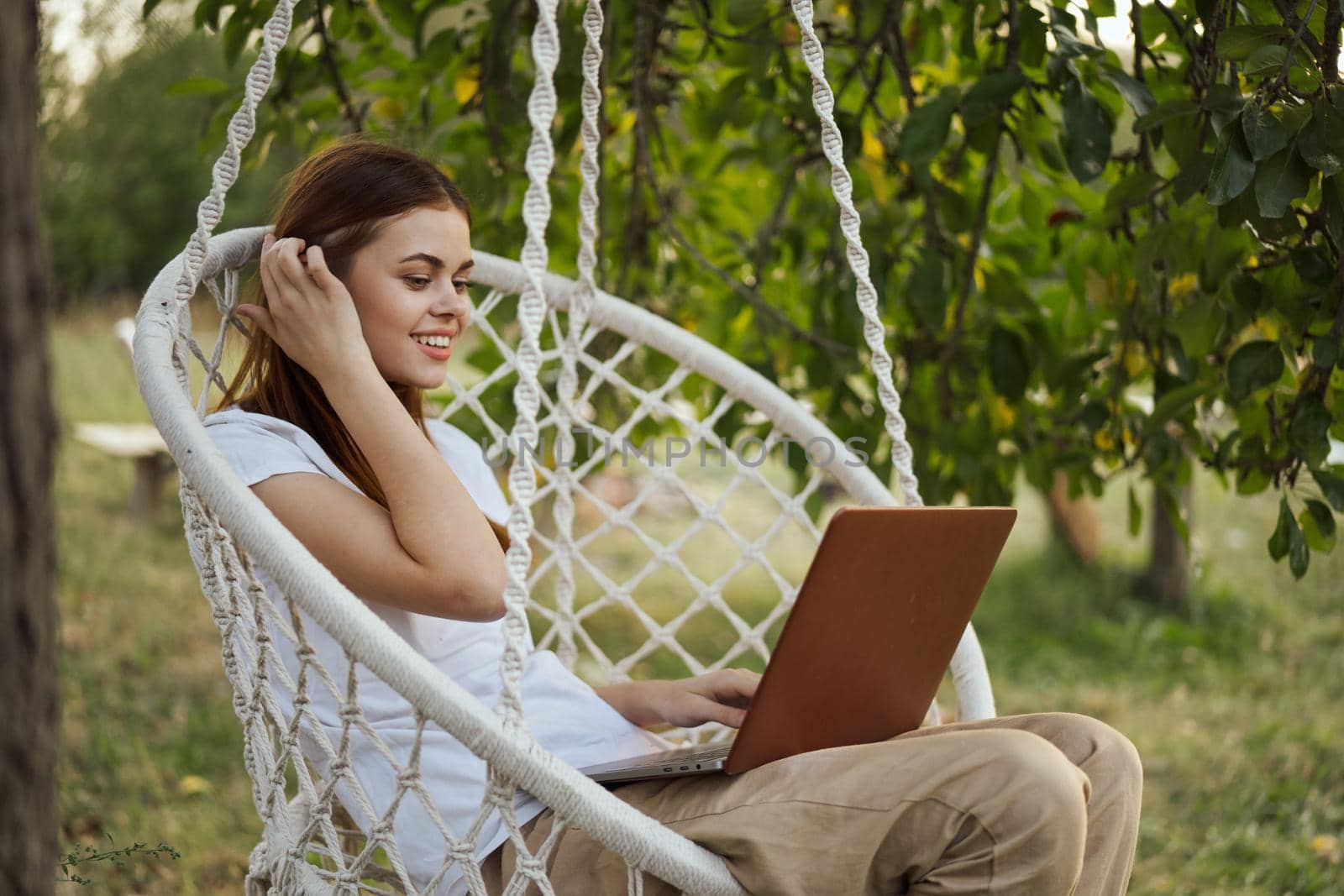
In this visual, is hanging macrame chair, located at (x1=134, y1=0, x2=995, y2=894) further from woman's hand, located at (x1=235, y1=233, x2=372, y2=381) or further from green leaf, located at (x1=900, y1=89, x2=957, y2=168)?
green leaf, located at (x1=900, y1=89, x2=957, y2=168)

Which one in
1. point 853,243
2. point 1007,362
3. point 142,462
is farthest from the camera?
point 142,462

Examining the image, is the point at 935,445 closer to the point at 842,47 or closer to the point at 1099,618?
the point at 842,47

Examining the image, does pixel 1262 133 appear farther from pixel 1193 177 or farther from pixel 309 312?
pixel 309 312

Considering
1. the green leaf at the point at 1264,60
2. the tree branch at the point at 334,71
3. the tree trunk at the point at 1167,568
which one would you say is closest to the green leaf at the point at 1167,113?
the green leaf at the point at 1264,60

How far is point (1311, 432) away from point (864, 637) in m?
0.73

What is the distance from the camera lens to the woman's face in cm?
130

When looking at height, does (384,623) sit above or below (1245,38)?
below

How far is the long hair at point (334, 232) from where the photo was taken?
129 centimetres

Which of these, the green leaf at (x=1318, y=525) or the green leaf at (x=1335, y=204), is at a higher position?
the green leaf at (x=1335, y=204)

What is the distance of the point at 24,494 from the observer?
792mm

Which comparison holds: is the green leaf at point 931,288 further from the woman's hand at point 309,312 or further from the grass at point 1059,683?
the woman's hand at point 309,312

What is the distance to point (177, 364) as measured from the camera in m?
1.23

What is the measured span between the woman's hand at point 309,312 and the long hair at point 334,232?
0.22ft

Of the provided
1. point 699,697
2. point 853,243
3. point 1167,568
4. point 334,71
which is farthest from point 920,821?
point 1167,568
